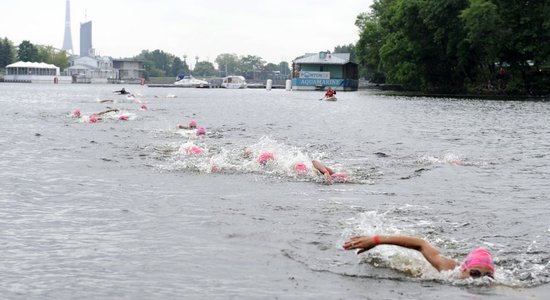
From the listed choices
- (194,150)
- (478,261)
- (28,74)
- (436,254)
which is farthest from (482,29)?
(28,74)

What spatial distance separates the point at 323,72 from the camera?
10719 centimetres

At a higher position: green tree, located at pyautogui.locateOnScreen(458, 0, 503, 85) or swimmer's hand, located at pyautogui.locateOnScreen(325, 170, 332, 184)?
green tree, located at pyautogui.locateOnScreen(458, 0, 503, 85)

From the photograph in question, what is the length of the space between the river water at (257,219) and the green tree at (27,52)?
18132 centimetres

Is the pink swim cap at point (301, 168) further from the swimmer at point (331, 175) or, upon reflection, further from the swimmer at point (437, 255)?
the swimmer at point (437, 255)

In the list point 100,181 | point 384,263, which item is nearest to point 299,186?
point 100,181

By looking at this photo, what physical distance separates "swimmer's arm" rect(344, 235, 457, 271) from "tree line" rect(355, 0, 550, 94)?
6026 centimetres

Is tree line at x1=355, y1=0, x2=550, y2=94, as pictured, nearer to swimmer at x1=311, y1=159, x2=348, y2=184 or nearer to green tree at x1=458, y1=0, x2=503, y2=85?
green tree at x1=458, y1=0, x2=503, y2=85

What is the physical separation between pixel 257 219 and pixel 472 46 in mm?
61143

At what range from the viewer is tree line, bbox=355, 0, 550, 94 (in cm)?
6594

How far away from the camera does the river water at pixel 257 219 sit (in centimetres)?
762

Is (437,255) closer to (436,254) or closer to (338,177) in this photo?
(436,254)

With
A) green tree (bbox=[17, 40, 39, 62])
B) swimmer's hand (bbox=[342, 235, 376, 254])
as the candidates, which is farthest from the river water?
green tree (bbox=[17, 40, 39, 62])

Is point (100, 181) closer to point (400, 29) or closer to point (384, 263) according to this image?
point (384, 263)

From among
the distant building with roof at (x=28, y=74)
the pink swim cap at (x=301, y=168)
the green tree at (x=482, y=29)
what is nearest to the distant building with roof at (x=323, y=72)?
the green tree at (x=482, y=29)
